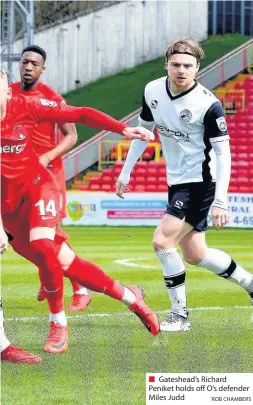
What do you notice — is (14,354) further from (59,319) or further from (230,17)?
(230,17)

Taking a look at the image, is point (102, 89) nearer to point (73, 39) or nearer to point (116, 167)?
point (73, 39)

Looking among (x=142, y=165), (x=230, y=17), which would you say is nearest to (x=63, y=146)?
(x=142, y=165)

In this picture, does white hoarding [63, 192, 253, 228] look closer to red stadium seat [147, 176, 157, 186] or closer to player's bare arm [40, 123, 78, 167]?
red stadium seat [147, 176, 157, 186]

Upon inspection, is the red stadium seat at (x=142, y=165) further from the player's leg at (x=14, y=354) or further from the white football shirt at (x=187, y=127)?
the player's leg at (x=14, y=354)

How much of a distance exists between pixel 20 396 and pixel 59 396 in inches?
7.2

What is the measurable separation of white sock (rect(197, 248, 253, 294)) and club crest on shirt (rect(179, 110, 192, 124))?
3.14ft

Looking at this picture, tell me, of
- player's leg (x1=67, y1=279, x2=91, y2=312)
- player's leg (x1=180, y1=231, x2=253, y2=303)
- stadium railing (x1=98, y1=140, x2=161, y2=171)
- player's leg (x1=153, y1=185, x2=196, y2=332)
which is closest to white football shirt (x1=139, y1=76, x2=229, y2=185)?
player's leg (x1=153, y1=185, x2=196, y2=332)

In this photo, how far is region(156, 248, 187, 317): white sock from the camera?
Result: 7734 mm

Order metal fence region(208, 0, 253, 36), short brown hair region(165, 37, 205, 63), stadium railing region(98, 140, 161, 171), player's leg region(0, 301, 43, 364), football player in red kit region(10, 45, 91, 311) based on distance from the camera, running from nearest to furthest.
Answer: player's leg region(0, 301, 43, 364) → short brown hair region(165, 37, 205, 63) → football player in red kit region(10, 45, 91, 311) → stadium railing region(98, 140, 161, 171) → metal fence region(208, 0, 253, 36)

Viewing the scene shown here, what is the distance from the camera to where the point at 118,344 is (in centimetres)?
705

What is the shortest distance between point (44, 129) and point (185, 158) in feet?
5.85

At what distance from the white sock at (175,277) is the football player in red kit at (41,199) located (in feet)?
3.12

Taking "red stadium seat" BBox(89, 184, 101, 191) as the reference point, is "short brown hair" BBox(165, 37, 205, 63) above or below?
above

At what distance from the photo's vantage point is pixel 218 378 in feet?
17.2
